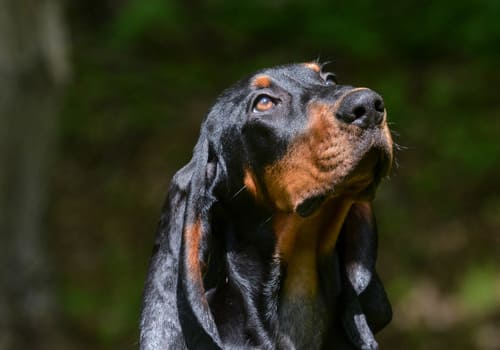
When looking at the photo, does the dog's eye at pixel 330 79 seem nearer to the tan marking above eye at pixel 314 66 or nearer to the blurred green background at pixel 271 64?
the tan marking above eye at pixel 314 66

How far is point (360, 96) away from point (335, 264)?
1003mm

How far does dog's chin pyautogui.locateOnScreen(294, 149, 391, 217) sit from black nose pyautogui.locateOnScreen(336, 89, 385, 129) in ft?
→ 0.42

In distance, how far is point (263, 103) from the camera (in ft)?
18.6

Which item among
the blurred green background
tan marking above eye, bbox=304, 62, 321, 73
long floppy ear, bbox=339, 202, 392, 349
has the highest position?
tan marking above eye, bbox=304, 62, 321, 73

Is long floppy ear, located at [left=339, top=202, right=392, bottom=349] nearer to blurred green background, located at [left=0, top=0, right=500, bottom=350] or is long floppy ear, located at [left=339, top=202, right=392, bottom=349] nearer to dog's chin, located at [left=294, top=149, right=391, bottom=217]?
dog's chin, located at [left=294, top=149, right=391, bottom=217]

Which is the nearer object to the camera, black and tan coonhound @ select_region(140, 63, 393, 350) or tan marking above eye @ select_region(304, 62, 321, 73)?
black and tan coonhound @ select_region(140, 63, 393, 350)

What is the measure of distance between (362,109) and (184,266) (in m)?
1.09

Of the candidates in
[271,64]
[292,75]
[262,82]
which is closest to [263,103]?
[262,82]

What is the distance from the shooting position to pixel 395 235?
1300 centimetres

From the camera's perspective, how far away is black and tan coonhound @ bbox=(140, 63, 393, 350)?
555 cm

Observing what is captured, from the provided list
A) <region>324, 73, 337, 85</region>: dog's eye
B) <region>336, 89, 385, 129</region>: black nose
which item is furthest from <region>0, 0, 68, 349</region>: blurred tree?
<region>336, 89, 385, 129</region>: black nose

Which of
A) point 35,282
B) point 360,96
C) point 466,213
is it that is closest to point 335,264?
point 360,96

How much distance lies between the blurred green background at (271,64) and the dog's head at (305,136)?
641cm

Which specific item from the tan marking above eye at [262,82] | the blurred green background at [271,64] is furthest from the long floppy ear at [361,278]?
the blurred green background at [271,64]
